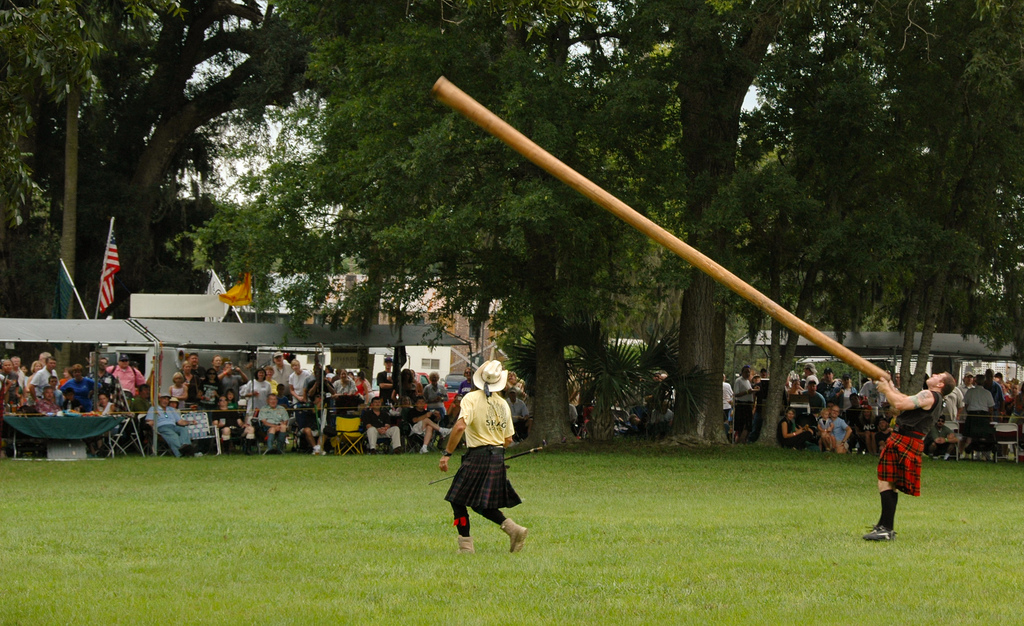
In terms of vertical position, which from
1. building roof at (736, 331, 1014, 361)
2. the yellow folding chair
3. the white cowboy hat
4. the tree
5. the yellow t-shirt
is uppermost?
the tree

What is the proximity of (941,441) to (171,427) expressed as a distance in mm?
13625

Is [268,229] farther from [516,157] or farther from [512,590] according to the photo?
[512,590]

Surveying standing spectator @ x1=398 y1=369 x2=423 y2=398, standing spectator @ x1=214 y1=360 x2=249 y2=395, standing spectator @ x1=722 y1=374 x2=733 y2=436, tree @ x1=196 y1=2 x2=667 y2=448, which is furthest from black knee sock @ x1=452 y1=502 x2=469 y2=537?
standing spectator @ x1=722 y1=374 x2=733 y2=436

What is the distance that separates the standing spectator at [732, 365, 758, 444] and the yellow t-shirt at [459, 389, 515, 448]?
16028 millimetres

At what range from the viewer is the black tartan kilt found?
831 centimetres

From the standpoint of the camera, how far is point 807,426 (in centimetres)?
2223

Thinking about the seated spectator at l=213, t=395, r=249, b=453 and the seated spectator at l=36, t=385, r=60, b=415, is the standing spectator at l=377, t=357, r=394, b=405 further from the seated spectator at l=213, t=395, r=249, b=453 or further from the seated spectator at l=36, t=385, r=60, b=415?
the seated spectator at l=36, t=385, r=60, b=415

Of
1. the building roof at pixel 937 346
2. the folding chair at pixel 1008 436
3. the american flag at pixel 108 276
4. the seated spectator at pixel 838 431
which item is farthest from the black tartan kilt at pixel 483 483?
the building roof at pixel 937 346

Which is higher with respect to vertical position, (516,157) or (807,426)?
(516,157)

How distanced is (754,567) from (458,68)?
519 inches

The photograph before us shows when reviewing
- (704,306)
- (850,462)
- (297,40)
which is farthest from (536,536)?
(297,40)

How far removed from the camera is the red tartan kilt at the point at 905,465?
29.8 feet

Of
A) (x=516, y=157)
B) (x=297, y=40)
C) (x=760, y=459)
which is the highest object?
(x=297, y=40)

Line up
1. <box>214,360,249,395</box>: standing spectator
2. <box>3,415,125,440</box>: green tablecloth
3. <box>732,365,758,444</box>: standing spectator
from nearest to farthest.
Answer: <box>3,415,125,440</box>: green tablecloth
<box>214,360,249,395</box>: standing spectator
<box>732,365,758,444</box>: standing spectator
